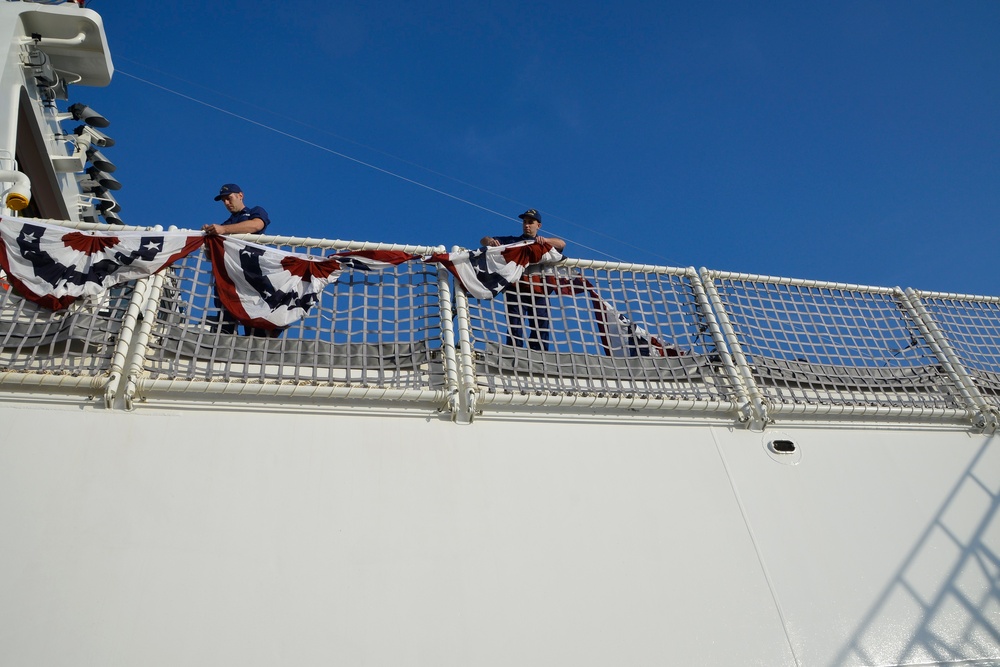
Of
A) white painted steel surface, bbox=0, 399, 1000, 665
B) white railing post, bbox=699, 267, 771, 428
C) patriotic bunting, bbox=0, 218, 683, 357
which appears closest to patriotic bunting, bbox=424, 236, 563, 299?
patriotic bunting, bbox=0, 218, 683, 357

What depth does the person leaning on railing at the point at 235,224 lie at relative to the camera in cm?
355

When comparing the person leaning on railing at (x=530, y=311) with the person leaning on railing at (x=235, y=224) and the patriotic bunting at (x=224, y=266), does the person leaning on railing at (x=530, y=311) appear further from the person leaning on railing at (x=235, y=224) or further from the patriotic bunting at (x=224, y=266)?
the person leaning on railing at (x=235, y=224)

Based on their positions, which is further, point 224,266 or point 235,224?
point 235,224

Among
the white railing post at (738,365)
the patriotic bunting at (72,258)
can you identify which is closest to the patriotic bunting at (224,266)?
the patriotic bunting at (72,258)

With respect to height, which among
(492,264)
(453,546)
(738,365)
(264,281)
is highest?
(492,264)

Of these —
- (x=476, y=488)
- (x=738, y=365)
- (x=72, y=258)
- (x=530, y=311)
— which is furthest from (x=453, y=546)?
(x=72, y=258)

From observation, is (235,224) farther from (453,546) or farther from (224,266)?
(453,546)

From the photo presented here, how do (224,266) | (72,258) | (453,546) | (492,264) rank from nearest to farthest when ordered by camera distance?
(453,546)
(72,258)
(224,266)
(492,264)

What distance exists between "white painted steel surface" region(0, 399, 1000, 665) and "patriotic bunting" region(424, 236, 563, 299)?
0.79 m

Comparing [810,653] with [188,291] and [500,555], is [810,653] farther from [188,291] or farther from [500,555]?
[188,291]

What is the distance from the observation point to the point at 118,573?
2.61 meters

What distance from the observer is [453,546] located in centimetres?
296

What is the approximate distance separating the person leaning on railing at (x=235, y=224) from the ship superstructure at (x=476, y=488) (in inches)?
3.4

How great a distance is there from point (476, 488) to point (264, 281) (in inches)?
57.6
